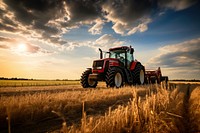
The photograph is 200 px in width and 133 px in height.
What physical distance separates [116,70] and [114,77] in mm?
624

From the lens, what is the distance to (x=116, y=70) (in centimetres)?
1480

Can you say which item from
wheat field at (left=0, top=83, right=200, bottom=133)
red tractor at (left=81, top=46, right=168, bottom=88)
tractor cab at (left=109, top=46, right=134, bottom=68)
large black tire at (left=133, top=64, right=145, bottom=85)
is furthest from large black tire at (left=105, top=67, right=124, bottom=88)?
wheat field at (left=0, top=83, right=200, bottom=133)

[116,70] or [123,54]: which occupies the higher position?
[123,54]

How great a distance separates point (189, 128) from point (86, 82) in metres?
12.8

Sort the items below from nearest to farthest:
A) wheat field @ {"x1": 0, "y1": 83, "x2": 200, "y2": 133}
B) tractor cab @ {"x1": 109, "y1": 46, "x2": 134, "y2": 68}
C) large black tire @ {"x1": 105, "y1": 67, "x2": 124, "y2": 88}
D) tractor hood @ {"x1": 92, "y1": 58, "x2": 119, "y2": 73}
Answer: wheat field @ {"x1": 0, "y1": 83, "x2": 200, "y2": 133} → large black tire @ {"x1": 105, "y1": 67, "x2": 124, "y2": 88} → tractor hood @ {"x1": 92, "y1": 58, "x2": 119, "y2": 73} → tractor cab @ {"x1": 109, "y1": 46, "x2": 134, "y2": 68}

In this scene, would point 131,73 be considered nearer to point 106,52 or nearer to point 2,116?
point 106,52

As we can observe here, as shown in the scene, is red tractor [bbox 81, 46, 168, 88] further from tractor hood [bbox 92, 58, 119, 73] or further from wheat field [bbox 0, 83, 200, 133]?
wheat field [bbox 0, 83, 200, 133]

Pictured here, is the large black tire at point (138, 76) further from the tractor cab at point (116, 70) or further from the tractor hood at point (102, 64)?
the tractor hood at point (102, 64)

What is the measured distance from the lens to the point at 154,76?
72.1 feet

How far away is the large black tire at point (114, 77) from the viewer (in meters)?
14.2

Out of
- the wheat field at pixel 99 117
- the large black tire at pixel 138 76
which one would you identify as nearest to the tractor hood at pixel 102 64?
the large black tire at pixel 138 76

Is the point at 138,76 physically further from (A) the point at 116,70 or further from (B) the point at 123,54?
(A) the point at 116,70

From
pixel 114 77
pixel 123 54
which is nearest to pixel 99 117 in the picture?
pixel 114 77

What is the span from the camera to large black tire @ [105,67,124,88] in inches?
560
